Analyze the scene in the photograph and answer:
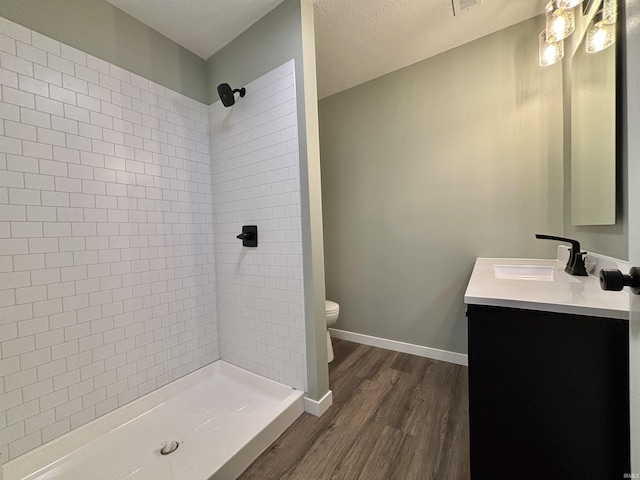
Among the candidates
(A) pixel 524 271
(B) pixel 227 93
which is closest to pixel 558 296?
(A) pixel 524 271

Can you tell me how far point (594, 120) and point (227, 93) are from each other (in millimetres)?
2061

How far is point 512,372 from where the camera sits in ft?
2.51

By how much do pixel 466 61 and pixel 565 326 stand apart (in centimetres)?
201

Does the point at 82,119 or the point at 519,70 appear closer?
the point at 82,119

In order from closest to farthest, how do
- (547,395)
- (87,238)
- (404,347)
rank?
(547,395) → (87,238) → (404,347)

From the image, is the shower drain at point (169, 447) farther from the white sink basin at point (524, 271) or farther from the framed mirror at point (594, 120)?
the framed mirror at point (594, 120)

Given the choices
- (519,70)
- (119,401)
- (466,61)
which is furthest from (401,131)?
(119,401)

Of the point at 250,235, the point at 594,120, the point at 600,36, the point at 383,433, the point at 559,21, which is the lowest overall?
the point at 383,433

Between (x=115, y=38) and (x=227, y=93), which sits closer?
(x=115, y=38)

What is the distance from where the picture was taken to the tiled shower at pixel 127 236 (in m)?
1.12

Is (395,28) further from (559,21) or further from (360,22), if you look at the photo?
(559,21)

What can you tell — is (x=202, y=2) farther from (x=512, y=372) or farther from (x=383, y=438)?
(x=383, y=438)

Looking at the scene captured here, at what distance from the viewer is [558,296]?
0.78 m

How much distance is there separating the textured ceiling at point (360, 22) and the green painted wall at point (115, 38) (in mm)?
75
